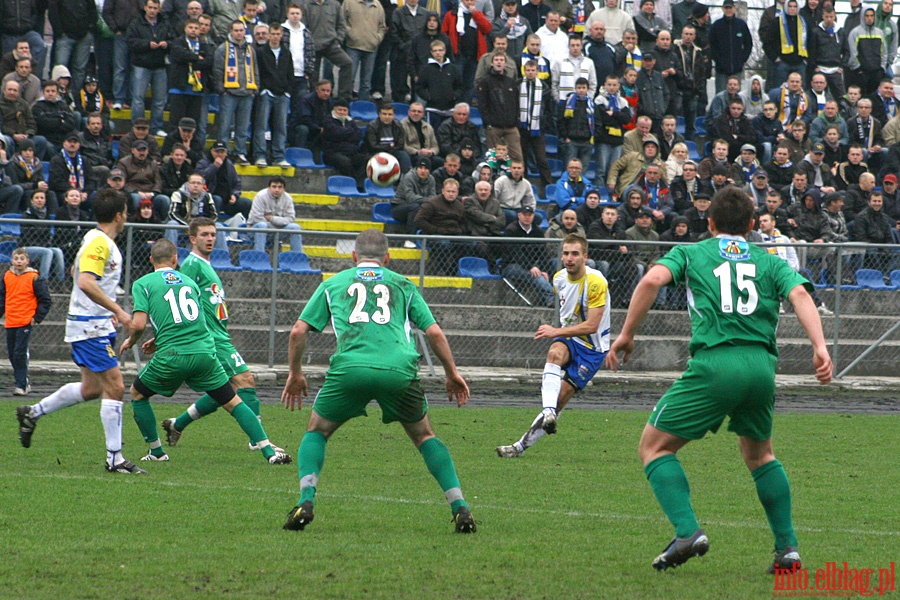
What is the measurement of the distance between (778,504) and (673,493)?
568 mm

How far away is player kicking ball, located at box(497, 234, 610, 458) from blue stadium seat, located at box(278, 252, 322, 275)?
703cm

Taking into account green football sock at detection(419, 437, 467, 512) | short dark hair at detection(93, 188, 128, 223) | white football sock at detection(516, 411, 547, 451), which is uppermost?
short dark hair at detection(93, 188, 128, 223)

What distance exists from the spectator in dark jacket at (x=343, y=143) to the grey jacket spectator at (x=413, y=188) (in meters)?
1.53

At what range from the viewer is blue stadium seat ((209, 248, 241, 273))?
17.6 m

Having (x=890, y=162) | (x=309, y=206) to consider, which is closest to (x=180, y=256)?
(x=309, y=206)

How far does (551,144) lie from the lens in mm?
23391

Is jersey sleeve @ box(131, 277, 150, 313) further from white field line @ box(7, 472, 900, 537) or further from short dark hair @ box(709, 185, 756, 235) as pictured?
short dark hair @ box(709, 185, 756, 235)

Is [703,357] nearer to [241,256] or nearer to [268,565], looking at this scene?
[268,565]

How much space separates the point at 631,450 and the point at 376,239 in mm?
5218

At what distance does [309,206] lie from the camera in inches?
832

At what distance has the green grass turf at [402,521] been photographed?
5980mm

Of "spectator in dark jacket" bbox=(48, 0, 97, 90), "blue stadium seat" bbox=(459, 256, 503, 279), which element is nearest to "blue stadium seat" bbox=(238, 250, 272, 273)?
"blue stadium seat" bbox=(459, 256, 503, 279)

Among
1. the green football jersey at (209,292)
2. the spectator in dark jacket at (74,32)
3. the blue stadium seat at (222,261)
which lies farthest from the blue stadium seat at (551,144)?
the green football jersey at (209,292)

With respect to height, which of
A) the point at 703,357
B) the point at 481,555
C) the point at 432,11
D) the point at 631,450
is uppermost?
the point at 432,11
